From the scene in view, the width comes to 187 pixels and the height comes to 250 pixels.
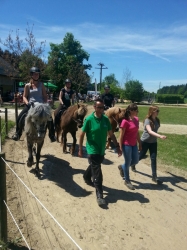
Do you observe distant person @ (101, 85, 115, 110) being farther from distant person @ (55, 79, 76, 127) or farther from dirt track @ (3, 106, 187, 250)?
dirt track @ (3, 106, 187, 250)

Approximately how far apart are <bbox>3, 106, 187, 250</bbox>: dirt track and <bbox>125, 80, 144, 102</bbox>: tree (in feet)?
191

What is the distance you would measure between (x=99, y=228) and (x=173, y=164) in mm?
5198

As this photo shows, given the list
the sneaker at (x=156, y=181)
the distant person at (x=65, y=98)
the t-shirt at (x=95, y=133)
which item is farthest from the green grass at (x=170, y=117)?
the t-shirt at (x=95, y=133)

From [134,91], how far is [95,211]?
200ft

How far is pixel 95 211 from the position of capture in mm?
4945

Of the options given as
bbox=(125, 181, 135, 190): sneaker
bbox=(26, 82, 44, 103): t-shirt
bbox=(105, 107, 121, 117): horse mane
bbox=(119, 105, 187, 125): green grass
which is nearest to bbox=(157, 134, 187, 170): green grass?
bbox=(105, 107, 121, 117): horse mane

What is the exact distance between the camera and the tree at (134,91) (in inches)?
2534

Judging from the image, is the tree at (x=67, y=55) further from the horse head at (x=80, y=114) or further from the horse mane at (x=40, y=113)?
the horse mane at (x=40, y=113)

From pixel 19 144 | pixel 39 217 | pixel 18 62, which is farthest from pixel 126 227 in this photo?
pixel 18 62

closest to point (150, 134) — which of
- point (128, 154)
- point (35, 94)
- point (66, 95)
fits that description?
point (128, 154)

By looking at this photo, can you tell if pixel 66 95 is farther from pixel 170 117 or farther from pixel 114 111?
pixel 170 117

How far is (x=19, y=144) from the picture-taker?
29.8 ft

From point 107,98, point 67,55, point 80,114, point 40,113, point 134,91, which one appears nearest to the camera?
point 40,113

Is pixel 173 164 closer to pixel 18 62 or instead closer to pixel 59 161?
pixel 59 161
